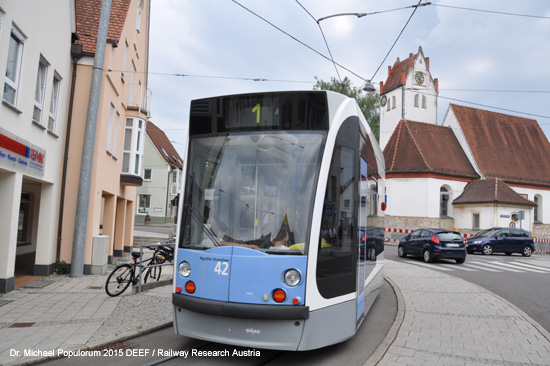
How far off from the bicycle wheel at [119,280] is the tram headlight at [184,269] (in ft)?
15.4

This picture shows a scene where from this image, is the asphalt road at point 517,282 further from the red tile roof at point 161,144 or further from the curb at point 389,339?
the red tile roof at point 161,144

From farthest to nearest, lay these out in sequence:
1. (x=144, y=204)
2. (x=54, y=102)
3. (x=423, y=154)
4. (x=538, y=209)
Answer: (x=144, y=204)
(x=538, y=209)
(x=423, y=154)
(x=54, y=102)

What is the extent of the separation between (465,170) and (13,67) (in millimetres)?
43975

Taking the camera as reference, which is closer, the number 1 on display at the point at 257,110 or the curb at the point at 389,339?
the curb at the point at 389,339

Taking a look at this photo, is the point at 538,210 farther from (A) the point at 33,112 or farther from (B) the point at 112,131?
(A) the point at 33,112

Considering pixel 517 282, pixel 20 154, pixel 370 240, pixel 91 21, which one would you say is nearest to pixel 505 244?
pixel 517 282

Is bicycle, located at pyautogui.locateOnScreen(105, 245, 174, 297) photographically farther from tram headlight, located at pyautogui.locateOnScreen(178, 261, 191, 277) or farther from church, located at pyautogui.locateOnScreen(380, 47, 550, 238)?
church, located at pyautogui.locateOnScreen(380, 47, 550, 238)

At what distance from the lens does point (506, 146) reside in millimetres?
50219

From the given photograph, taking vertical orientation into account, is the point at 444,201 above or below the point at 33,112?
above

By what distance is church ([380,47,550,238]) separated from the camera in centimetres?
4372

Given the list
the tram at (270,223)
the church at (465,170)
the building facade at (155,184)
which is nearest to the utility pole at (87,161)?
the tram at (270,223)

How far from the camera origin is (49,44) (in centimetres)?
1147

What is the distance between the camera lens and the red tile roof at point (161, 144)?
53844 mm

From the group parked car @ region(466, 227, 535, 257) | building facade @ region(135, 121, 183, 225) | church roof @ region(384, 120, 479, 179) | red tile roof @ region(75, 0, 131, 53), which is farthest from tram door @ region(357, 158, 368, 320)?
building facade @ region(135, 121, 183, 225)
